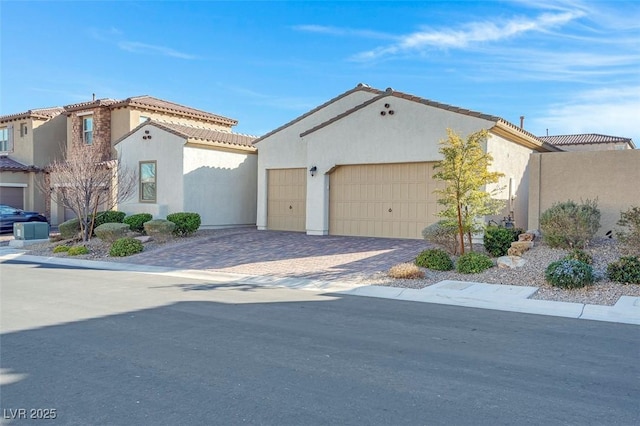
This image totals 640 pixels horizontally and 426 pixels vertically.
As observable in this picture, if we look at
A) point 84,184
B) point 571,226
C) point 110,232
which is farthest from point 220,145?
point 571,226

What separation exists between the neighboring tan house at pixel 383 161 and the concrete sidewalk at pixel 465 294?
685 centimetres

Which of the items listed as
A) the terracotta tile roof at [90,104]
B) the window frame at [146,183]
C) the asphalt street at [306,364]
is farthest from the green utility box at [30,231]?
the asphalt street at [306,364]

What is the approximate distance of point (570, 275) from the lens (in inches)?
406

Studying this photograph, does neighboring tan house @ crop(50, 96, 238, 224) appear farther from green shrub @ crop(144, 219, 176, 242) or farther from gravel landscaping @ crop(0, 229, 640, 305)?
gravel landscaping @ crop(0, 229, 640, 305)

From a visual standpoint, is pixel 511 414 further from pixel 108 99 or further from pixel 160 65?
pixel 108 99

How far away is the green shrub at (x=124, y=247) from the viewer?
670 inches

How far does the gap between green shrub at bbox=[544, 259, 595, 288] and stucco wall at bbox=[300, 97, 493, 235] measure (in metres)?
7.08

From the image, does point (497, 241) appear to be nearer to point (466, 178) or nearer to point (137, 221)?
point (466, 178)

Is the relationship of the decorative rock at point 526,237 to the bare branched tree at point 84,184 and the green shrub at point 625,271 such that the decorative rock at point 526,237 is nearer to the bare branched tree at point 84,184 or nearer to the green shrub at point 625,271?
the green shrub at point 625,271

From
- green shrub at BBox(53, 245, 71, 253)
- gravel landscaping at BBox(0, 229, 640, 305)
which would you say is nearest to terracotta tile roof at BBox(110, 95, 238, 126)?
green shrub at BBox(53, 245, 71, 253)

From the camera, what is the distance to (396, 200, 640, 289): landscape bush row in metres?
10.5

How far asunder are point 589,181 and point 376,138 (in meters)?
7.15

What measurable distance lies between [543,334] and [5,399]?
22.1ft

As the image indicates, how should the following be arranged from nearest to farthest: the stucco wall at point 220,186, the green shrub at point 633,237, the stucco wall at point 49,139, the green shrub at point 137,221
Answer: the green shrub at point 633,237 < the green shrub at point 137,221 < the stucco wall at point 220,186 < the stucco wall at point 49,139
